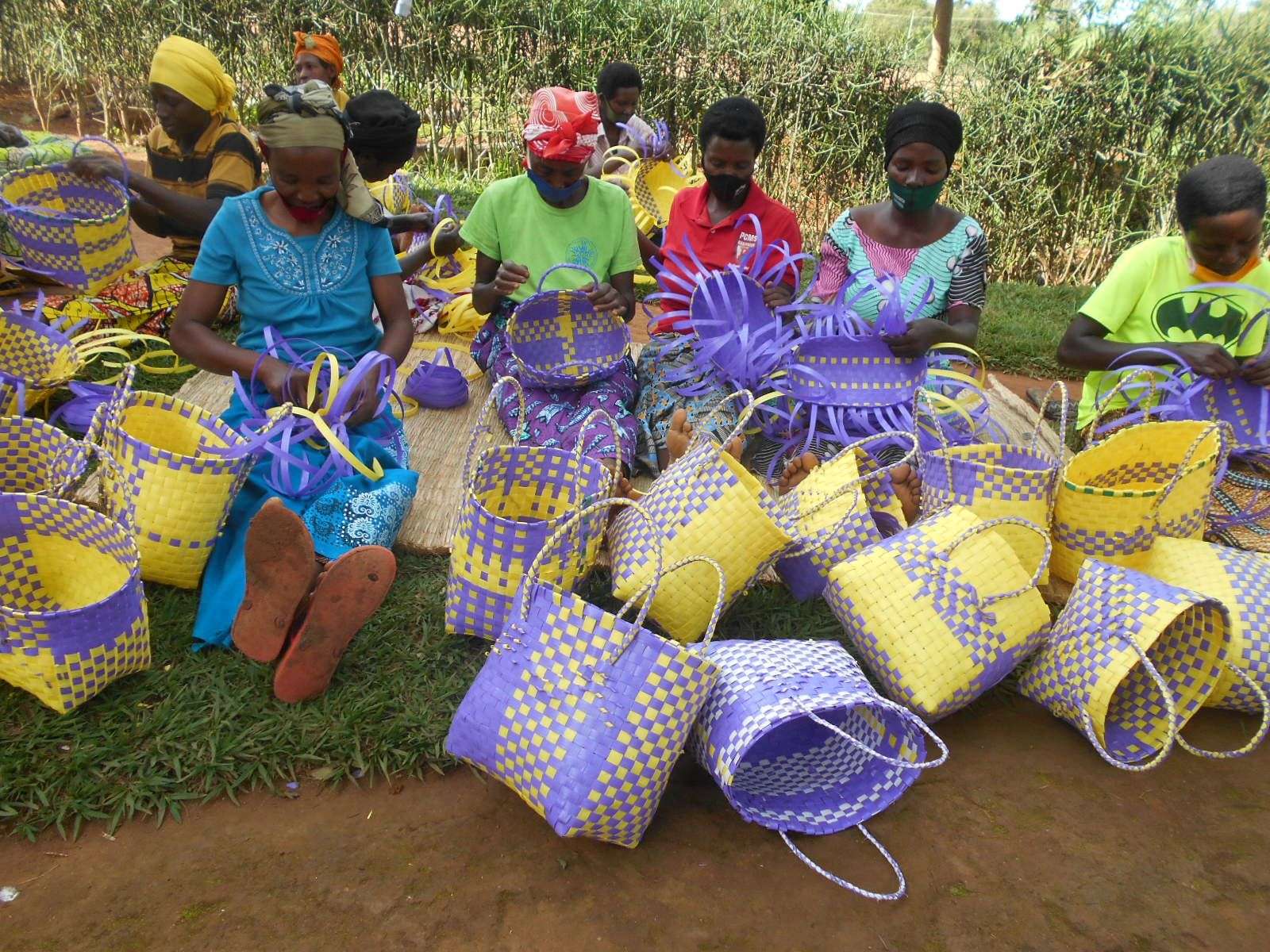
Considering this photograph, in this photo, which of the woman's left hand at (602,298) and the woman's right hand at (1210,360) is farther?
the woman's left hand at (602,298)

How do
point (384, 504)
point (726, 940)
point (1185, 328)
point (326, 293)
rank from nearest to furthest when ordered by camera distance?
point (726, 940)
point (384, 504)
point (326, 293)
point (1185, 328)

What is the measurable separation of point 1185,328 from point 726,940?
260cm

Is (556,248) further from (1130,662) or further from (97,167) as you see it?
(1130,662)

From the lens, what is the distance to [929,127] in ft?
10.2

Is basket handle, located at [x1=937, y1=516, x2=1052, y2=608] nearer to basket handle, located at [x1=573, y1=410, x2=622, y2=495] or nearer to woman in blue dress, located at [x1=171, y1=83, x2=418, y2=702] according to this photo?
basket handle, located at [x1=573, y1=410, x2=622, y2=495]

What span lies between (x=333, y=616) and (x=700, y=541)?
85 centimetres

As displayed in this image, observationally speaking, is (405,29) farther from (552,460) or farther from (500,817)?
(500,817)

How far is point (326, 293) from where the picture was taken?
2752 millimetres

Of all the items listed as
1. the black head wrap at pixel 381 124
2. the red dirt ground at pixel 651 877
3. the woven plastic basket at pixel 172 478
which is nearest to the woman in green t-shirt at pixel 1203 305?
the red dirt ground at pixel 651 877

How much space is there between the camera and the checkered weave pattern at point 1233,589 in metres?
2.18

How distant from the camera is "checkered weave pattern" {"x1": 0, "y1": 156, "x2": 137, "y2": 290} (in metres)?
3.23

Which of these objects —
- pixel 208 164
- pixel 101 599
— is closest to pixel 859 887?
pixel 101 599

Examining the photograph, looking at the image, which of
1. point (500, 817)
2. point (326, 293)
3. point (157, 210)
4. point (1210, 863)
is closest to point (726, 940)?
point (500, 817)

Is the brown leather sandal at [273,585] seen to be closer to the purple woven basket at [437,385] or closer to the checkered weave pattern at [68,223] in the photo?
the purple woven basket at [437,385]
